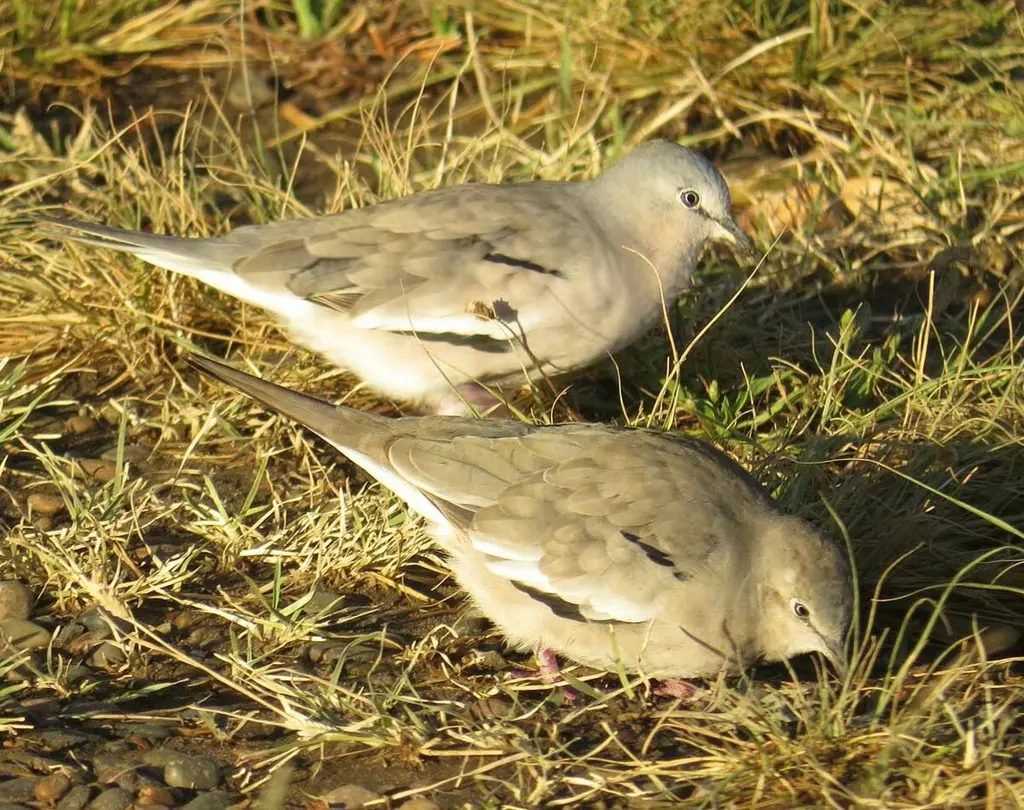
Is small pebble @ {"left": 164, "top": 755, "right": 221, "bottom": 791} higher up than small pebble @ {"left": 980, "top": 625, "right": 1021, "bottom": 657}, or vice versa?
small pebble @ {"left": 164, "top": 755, "right": 221, "bottom": 791}

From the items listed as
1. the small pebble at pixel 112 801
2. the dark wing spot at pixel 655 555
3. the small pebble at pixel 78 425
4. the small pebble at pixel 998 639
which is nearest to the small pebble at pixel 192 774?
the small pebble at pixel 112 801

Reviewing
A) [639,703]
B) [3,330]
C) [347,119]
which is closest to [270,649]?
[639,703]

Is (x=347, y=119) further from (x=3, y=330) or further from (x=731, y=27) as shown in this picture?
(x=3, y=330)

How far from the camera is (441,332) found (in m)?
4.76

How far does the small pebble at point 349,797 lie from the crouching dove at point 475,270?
160cm

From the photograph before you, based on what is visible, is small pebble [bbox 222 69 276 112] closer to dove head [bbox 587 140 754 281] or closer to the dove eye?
dove head [bbox 587 140 754 281]

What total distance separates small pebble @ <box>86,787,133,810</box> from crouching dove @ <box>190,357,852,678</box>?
1100 millimetres

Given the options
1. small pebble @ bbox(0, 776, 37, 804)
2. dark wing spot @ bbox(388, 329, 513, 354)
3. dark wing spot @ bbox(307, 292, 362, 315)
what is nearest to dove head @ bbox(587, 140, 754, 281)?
dark wing spot @ bbox(388, 329, 513, 354)

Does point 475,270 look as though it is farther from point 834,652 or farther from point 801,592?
point 834,652

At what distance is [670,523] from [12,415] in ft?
8.02

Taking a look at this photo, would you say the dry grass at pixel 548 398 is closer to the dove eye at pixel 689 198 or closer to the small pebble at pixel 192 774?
the small pebble at pixel 192 774

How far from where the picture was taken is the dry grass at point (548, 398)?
3699 millimetres

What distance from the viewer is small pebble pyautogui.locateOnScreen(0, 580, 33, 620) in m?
4.17

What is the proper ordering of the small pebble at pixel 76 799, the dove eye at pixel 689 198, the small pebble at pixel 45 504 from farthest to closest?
the dove eye at pixel 689 198 < the small pebble at pixel 45 504 < the small pebble at pixel 76 799
